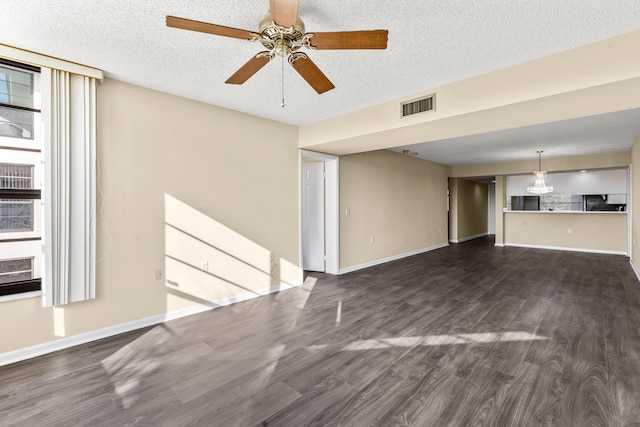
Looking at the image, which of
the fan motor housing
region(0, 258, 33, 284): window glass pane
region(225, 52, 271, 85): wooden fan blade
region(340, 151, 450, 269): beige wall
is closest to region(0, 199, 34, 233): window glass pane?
region(0, 258, 33, 284): window glass pane

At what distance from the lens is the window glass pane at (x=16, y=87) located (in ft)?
8.35

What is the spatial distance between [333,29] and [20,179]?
3.01 meters

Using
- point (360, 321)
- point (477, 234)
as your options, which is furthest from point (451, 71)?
point (477, 234)

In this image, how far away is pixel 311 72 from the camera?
2115mm

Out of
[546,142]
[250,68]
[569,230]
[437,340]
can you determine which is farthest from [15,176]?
[569,230]

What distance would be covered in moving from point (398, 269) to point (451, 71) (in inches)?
157

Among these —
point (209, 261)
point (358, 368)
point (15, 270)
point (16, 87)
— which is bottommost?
point (358, 368)

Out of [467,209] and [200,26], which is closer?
[200,26]

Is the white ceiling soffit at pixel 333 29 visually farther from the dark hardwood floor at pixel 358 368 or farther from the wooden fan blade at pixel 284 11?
the dark hardwood floor at pixel 358 368

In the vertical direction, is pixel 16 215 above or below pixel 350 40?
below

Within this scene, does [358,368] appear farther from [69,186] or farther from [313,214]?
[313,214]

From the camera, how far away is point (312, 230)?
5723 mm

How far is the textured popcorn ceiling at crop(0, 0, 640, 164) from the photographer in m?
1.94

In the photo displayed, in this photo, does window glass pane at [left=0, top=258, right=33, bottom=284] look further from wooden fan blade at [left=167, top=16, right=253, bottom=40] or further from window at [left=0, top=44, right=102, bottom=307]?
wooden fan blade at [left=167, top=16, right=253, bottom=40]
